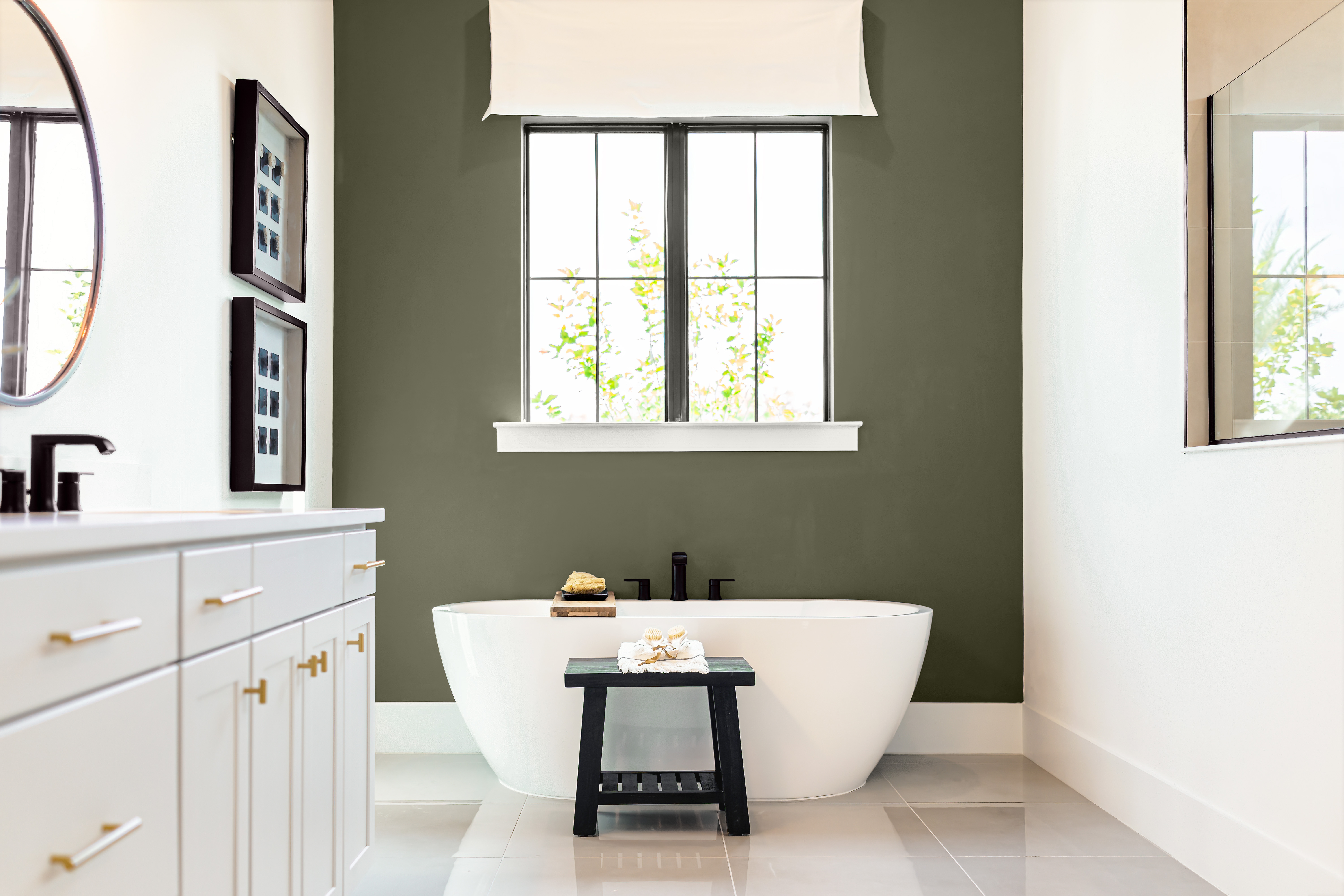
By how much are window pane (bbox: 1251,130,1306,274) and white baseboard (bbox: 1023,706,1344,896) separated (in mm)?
1270

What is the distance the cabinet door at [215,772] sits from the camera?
1.22 metres

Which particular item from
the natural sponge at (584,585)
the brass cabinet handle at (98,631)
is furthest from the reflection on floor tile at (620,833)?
the brass cabinet handle at (98,631)

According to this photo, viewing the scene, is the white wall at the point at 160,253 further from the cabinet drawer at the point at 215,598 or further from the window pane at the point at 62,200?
the cabinet drawer at the point at 215,598

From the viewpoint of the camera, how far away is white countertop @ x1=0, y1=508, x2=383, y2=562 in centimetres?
87

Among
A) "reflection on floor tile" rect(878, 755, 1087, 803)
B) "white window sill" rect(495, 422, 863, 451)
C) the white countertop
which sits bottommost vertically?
"reflection on floor tile" rect(878, 755, 1087, 803)

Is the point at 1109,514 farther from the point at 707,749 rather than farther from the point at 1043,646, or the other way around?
the point at 707,749

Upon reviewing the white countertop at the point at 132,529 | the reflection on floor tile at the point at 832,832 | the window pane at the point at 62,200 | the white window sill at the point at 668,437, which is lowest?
the reflection on floor tile at the point at 832,832

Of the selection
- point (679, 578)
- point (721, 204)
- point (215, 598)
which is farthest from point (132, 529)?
point (721, 204)

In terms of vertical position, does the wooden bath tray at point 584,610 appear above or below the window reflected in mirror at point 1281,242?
below

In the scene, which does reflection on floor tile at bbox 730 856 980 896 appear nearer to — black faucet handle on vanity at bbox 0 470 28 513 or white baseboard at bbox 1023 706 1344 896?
white baseboard at bbox 1023 706 1344 896

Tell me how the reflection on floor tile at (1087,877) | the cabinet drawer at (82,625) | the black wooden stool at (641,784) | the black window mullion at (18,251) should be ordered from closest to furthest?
the cabinet drawer at (82,625), the black window mullion at (18,251), the reflection on floor tile at (1087,877), the black wooden stool at (641,784)

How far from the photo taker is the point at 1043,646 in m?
3.22

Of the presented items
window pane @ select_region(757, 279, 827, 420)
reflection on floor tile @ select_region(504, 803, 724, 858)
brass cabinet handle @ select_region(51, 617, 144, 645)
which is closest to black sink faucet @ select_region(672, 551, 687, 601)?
window pane @ select_region(757, 279, 827, 420)

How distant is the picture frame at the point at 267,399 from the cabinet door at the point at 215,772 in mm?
1257
